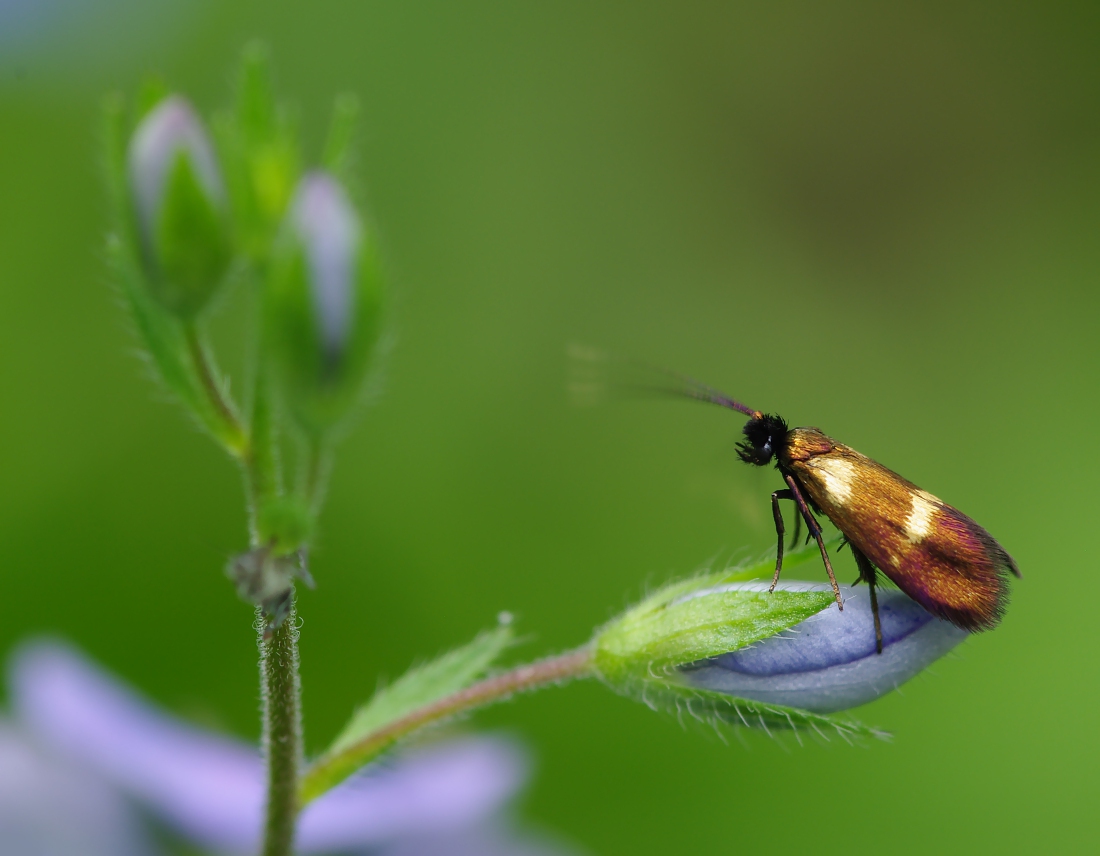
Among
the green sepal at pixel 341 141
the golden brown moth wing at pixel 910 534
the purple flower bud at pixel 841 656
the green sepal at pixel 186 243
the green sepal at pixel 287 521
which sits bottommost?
the purple flower bud at pixel 841 656

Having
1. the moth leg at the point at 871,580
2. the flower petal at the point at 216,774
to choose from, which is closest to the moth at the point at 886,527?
the moth leg at the point at 871,580

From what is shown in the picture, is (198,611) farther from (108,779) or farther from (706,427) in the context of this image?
(706,427)

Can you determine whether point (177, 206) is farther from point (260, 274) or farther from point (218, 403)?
point (218, 403)

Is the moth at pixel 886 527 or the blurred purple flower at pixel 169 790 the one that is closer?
the moth at pixel 886 527

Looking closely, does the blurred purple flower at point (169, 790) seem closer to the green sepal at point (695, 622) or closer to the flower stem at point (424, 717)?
the flower stem at point (424, 717)

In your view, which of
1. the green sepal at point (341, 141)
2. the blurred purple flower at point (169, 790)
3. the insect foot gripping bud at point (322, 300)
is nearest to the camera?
the insect foot gripping bud at point (322, 300)

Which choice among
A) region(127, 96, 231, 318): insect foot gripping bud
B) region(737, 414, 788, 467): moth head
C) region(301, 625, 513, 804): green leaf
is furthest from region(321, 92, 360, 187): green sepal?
region(737, 414, 788, 467): moth head
